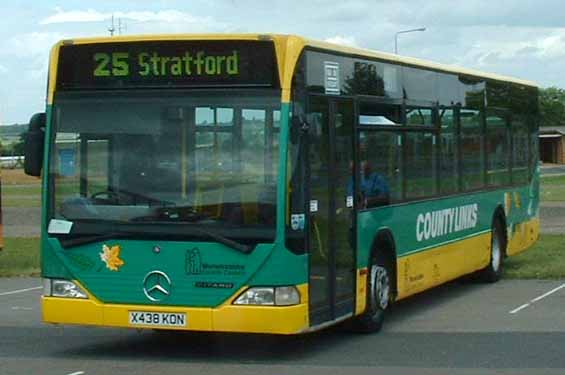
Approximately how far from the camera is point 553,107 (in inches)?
6654

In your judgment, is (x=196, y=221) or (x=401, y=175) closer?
(x=196, y=221)

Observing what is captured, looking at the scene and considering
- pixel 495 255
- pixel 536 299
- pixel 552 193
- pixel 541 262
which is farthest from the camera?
pixel 552 193

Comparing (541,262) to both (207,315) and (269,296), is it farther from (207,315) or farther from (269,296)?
(207,315)

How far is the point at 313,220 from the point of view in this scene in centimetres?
1146

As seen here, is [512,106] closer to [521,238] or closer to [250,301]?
[521,238]

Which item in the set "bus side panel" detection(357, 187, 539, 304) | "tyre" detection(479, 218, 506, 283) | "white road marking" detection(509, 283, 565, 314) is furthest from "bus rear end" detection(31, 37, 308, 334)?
"tyre" detection(479, 218, 506, 283)

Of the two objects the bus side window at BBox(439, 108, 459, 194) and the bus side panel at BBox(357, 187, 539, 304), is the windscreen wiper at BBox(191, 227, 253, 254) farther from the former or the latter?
the bus side window at BBox(439, 108, 459, 194)

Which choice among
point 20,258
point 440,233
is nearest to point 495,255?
point 440,233

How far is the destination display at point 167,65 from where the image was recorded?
11188 millimetres

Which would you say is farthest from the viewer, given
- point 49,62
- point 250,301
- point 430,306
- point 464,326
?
point 430,306

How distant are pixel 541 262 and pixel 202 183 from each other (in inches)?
461

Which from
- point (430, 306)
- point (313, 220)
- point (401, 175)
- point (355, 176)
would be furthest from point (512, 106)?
point (313, 220)

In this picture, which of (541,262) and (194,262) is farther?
(541,262)

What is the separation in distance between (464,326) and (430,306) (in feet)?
7.32
